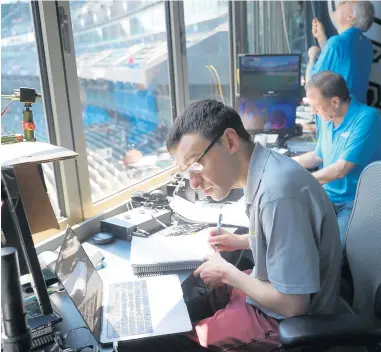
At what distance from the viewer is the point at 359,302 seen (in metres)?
1.30

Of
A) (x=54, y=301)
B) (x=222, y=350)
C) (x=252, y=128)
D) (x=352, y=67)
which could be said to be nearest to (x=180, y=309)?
(x=222, y=350)

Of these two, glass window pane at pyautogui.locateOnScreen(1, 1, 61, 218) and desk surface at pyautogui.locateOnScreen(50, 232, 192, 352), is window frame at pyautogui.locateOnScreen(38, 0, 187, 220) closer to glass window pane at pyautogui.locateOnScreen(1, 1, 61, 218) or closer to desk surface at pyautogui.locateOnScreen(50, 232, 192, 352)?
glass window pane at pyautogui.locateOnScreen(1, 1, 61, 218)

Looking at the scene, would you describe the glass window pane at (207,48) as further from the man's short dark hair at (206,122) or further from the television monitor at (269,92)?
the man's short dark hair at (206,122)

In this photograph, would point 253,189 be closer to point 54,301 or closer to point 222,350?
point 222,350

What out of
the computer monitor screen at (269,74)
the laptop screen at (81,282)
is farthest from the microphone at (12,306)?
the computer monitor screen at (269,74)

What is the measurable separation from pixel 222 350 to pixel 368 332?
397 millimetres

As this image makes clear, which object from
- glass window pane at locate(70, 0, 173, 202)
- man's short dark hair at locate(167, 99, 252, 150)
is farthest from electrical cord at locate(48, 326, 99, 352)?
glass window pane at locate(70, 0, 173, 202)

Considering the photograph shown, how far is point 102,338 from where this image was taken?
112 cm

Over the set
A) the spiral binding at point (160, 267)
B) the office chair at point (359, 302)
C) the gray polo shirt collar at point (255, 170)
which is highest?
the gray polo shirt collar at point (255, 170)

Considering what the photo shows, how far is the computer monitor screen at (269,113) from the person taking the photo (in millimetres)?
2988

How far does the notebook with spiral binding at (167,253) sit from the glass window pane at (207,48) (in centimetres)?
130

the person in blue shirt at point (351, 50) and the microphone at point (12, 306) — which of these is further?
the person in blue shirt at point (351, 50)

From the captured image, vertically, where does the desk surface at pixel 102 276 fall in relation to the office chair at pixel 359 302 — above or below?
below

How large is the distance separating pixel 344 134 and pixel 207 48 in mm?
1340
